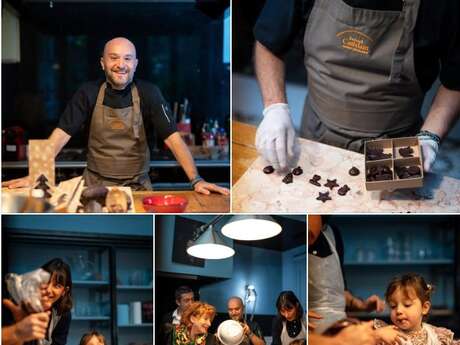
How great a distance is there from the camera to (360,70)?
2592 millimetres

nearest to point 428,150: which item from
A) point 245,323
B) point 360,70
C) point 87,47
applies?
point 360,70

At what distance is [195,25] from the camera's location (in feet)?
8.69

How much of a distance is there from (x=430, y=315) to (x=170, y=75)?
131cm

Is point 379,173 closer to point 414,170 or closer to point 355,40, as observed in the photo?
point 414,170

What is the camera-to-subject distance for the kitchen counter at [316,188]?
8.69ft

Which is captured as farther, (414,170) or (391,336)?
(391,336)

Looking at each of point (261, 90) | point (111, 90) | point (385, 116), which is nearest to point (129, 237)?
point (111, 90)

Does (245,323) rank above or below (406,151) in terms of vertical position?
below

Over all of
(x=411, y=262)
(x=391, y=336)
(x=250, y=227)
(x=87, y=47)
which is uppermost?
(x=87, y=47)

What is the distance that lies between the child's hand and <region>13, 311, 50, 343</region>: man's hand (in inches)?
48.0

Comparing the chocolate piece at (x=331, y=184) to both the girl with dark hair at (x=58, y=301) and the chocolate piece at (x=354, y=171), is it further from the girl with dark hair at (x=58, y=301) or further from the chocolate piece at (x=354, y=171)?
the girl with dark hair at (x=58, y=301)

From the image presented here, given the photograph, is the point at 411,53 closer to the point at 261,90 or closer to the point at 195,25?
the point at 261,90

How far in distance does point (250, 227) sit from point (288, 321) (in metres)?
0.38

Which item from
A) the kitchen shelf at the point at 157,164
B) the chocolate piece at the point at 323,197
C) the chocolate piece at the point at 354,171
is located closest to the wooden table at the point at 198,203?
the kitchen shelf at the point at 157,164
